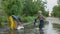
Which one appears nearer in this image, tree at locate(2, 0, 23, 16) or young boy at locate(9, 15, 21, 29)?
young boy at locate(9, 15, 21, 29)

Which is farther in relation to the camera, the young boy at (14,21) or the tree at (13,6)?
the tree at (13,6)

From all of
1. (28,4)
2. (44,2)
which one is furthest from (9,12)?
(44,2)

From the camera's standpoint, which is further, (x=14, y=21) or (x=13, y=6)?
(x=13, y=6)

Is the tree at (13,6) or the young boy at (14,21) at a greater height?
the tree at (13,6)

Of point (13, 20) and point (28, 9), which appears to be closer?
point (13, 20)

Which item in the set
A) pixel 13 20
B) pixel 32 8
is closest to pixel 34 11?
pixel 32 8

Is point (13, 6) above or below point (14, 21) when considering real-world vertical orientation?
above

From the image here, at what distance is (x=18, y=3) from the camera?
30.7 m

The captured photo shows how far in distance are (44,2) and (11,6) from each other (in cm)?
4205

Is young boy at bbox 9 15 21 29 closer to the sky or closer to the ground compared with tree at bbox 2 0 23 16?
closer to the ground

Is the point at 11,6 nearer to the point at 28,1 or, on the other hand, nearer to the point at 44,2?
the point at 28,1

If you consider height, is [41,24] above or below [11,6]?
below

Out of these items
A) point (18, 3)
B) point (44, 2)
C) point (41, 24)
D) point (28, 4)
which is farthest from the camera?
point (44, 2)

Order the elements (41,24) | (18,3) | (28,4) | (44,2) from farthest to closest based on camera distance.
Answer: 1. (44,2)
2. (28,4)
3. (18,3)
4. (41,24)
